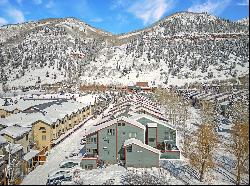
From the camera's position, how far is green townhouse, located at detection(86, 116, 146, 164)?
131 feet

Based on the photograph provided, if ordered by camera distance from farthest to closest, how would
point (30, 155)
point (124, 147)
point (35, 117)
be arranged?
point (35, 117) < point (30, 155) < point (124, 147)

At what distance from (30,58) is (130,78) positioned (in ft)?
185

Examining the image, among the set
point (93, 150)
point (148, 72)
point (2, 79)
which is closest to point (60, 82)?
point (2, 79)

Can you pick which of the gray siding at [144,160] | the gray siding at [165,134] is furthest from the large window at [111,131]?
the gray siding at [165,134]

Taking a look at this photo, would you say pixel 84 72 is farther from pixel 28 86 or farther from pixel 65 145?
pixel 65 145

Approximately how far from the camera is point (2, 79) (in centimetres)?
15412

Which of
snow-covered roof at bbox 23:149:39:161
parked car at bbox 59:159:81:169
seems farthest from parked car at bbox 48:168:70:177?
snow-covered roof at bbox 23:149:39:161

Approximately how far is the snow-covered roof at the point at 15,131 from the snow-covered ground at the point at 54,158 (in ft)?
15.6

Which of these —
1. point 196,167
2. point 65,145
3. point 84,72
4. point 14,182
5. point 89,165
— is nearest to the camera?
point 14,182

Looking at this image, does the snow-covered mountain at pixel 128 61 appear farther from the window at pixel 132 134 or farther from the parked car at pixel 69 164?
the parked car at pixel 69 164

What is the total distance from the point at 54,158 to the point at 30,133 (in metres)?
4.87

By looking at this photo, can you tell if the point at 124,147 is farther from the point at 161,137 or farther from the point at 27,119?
the point at 27,119

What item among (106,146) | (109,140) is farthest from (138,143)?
(106,146)

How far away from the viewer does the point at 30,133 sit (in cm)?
4406
